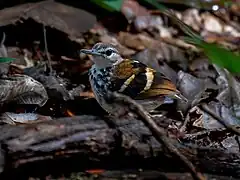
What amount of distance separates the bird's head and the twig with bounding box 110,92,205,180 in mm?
1870

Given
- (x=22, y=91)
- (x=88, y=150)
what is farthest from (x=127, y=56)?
(x=88, y=150)

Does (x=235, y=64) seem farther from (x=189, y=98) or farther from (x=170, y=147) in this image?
(x=189, y=98)

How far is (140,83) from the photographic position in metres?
4.45

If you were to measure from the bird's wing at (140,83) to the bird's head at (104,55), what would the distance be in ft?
0.49

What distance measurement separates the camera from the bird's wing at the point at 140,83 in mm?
4441

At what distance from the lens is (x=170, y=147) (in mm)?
2900

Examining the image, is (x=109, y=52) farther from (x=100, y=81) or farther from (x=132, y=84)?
(x=132, y=84)

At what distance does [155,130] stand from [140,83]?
162cm

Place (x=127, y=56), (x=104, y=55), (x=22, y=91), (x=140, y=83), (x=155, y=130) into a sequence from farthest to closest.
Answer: (x=127, y=56) < (x=104, y=55) < (x=140, y=83) < (x=22, y=91) < (x=155, y=130)

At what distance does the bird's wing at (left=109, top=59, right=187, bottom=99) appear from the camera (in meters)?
4.44

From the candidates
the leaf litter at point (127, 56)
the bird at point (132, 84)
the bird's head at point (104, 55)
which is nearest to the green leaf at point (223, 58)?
the leaf litter at point (127, 56)

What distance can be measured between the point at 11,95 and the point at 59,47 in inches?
78.9

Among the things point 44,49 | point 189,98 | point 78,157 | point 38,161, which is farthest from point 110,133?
point 44,49

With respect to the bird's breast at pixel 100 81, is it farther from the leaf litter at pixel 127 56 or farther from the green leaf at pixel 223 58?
the green leaf at pixel 223 58
